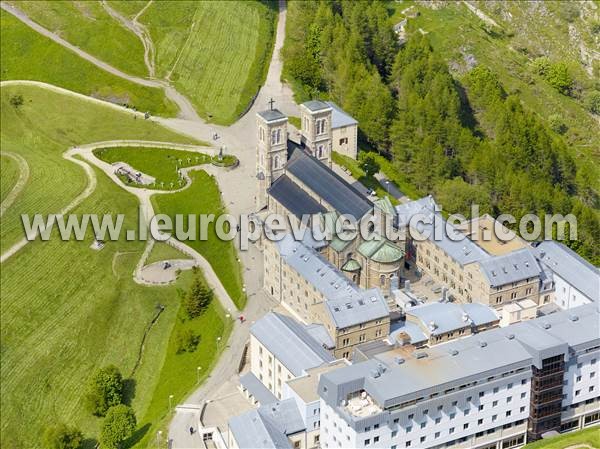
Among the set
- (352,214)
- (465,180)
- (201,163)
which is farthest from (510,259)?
(201,163)

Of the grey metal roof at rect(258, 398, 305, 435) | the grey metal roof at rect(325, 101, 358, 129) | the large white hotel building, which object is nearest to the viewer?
the large white hotel building

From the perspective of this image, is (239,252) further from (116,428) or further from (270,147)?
(116,428)

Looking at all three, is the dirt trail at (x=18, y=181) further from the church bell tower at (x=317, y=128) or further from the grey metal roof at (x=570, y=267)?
the grey metal roof at (x=570, y=267)

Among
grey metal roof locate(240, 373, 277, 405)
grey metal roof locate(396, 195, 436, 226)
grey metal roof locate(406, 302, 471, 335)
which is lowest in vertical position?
grey metal roof locate(240, 373, 277, 405)

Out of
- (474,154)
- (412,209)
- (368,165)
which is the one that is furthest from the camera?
(474,154)

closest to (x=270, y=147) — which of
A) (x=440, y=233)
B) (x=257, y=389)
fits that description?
(x=440, y=233)

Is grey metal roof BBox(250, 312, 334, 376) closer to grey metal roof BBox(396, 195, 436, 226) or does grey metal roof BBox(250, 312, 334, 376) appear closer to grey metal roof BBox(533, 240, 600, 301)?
grey metal roof BBox(396, 195, 436, 226)

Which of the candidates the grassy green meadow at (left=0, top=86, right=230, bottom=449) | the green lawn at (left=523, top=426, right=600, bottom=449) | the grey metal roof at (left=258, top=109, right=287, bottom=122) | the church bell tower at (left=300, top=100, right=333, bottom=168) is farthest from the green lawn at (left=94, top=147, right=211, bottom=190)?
the green lawn at (left=523, top=426, right=600, bottom=449)

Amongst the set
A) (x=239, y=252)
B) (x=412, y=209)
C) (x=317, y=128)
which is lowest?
(x=239, y=252)
